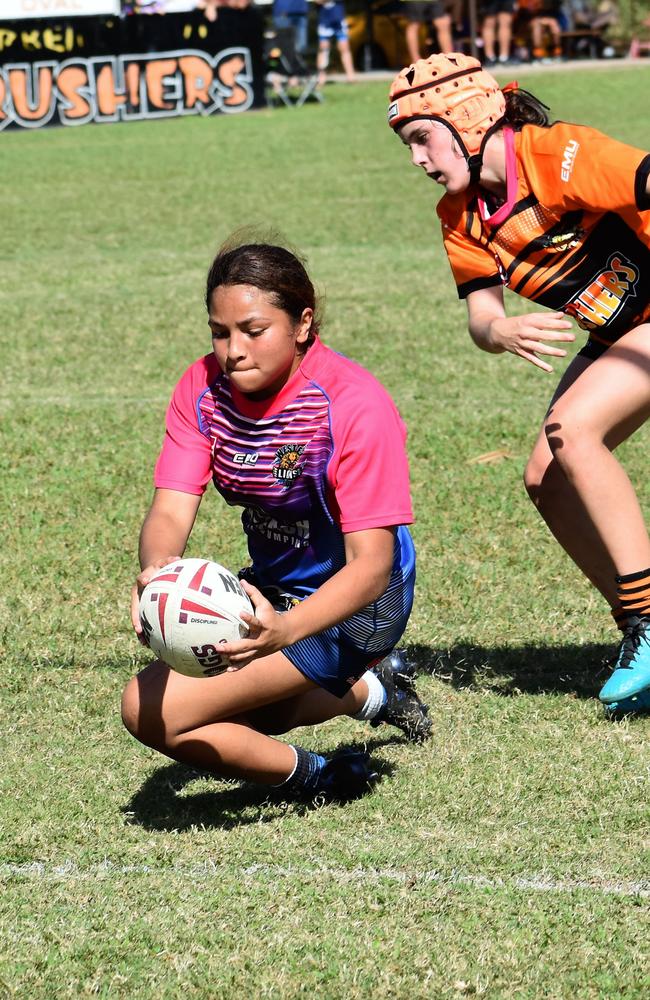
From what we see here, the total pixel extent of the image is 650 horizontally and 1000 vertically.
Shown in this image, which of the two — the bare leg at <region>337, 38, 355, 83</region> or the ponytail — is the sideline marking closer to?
the ponytail

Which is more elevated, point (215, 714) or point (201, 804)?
point (215, 714)

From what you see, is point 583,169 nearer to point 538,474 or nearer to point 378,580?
point 538,474

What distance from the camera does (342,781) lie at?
4141 mm

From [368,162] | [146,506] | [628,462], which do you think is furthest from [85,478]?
[368,162]

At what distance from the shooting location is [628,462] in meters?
7.31

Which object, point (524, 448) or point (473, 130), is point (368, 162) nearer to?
point (524, 448)

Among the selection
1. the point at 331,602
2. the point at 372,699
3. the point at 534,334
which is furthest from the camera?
the point at 372,699

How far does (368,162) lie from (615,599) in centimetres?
1428

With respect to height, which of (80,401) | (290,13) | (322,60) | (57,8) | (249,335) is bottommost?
(322,60)

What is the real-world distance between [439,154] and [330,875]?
90.5 inches

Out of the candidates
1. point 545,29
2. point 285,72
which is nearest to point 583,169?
point 285,72

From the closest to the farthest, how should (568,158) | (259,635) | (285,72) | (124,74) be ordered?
(259,635) < (568,158) < (124,74) < (285,72)

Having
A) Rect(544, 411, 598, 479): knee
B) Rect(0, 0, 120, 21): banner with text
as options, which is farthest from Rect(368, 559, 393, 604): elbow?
Rect(0, 0, 120, 21): banner with text

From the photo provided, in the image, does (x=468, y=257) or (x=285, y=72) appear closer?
(x=468, y=257)
